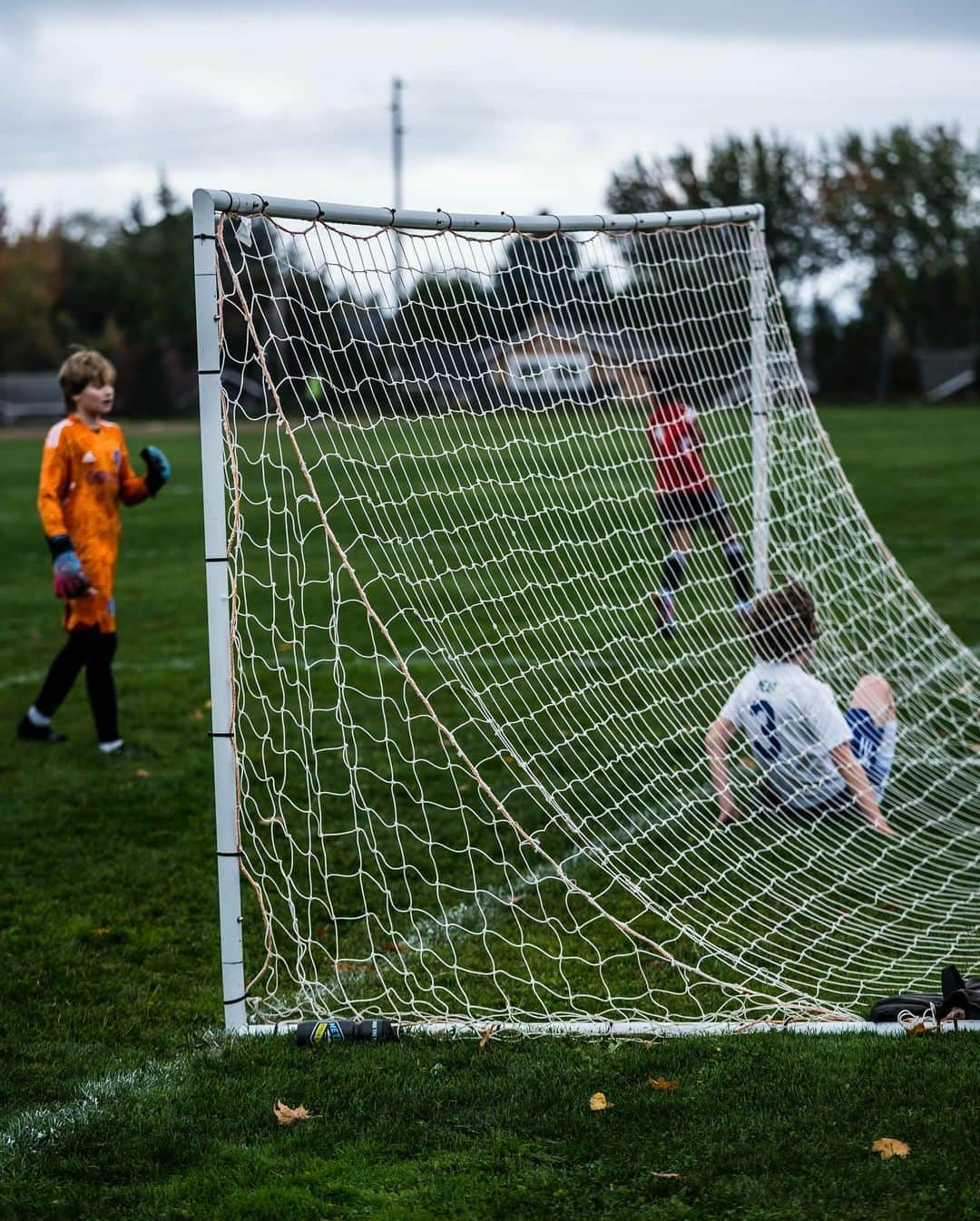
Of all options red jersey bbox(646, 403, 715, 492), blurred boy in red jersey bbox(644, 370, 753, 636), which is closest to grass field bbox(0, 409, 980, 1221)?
blurred boy in red jersey bbox(644, 370, 753, 636)

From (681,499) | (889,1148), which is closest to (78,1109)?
(889,1148)

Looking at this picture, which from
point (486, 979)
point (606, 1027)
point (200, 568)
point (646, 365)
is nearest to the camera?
point (606, 1027)

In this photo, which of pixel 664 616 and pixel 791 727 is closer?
pixel 791 727

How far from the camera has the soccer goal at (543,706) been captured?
425cm

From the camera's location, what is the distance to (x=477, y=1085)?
12.0 ft

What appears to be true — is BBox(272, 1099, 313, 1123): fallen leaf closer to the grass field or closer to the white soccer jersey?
the grass field

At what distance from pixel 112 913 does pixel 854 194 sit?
183 ft

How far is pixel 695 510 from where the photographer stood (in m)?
7.81

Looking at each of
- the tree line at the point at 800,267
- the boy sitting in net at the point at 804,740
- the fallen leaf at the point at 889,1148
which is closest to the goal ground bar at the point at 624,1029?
the fallen leaf at the point at 889,1148

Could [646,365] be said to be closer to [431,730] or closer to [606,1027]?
[431,730]

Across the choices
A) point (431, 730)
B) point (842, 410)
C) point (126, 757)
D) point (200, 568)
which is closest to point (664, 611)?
point (431, 730)

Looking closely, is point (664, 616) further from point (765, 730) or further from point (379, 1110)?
point (379, 1110)

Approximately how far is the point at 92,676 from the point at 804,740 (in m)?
3.32

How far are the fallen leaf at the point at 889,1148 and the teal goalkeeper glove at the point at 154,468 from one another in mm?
4286
